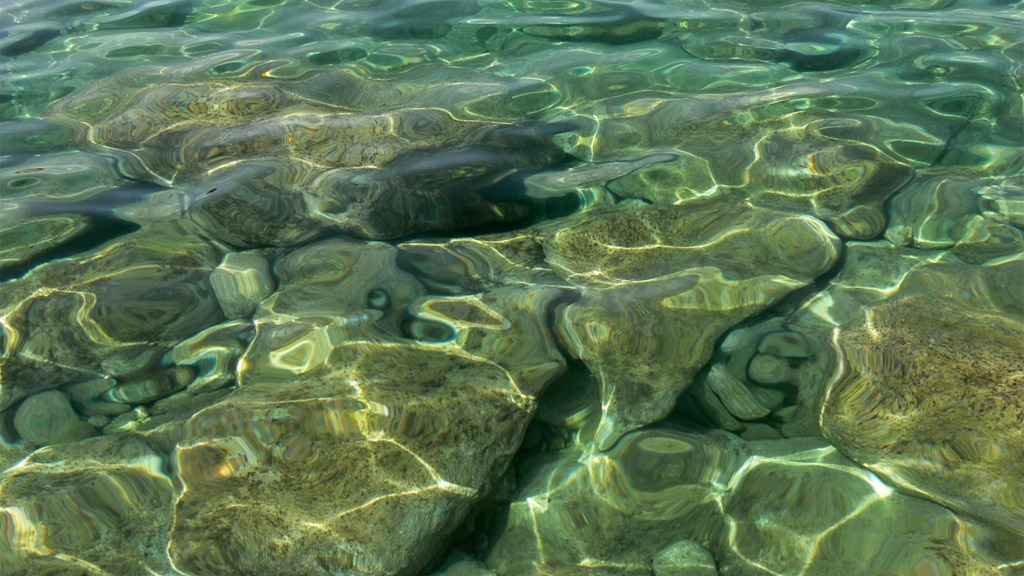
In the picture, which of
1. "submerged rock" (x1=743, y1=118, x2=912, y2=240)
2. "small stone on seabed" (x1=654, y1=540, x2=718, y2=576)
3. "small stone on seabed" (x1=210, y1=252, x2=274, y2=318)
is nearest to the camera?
"small stone on seabed" (x1=654, y1=540, x2=718, y2=576)

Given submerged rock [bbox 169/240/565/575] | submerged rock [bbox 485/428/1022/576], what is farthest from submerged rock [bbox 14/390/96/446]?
submerged rock [bbox 485/428/1022/576]

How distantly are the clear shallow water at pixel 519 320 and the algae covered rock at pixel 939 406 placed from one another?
0.01 metres

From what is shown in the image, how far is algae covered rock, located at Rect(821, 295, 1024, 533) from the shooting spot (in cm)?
257

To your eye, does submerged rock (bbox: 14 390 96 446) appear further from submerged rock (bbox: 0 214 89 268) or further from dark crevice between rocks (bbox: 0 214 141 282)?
submerged rock (bbox: 0 214 89 268)

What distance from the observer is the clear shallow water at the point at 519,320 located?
261cm

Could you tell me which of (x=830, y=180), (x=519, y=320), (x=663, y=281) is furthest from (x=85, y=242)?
(x=830, y=180)

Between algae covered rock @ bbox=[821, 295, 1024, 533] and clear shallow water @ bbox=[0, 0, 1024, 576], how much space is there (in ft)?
0.04

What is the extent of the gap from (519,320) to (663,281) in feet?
2.24

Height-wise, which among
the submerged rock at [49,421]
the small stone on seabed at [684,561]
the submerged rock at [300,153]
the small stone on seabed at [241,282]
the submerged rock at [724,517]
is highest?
the submerged rock at [300,153]

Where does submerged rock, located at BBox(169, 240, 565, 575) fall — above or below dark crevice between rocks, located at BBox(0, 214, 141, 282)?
below

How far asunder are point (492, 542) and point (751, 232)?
197cm

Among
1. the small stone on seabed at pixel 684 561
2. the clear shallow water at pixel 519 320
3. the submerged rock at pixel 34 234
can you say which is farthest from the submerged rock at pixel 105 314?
the small stone on seabed at pixel 684 561

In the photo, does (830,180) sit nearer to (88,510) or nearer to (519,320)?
(519,320)

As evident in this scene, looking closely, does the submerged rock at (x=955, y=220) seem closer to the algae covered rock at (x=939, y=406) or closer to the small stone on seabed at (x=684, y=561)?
the algae covered rock at (x=939, y=406)
